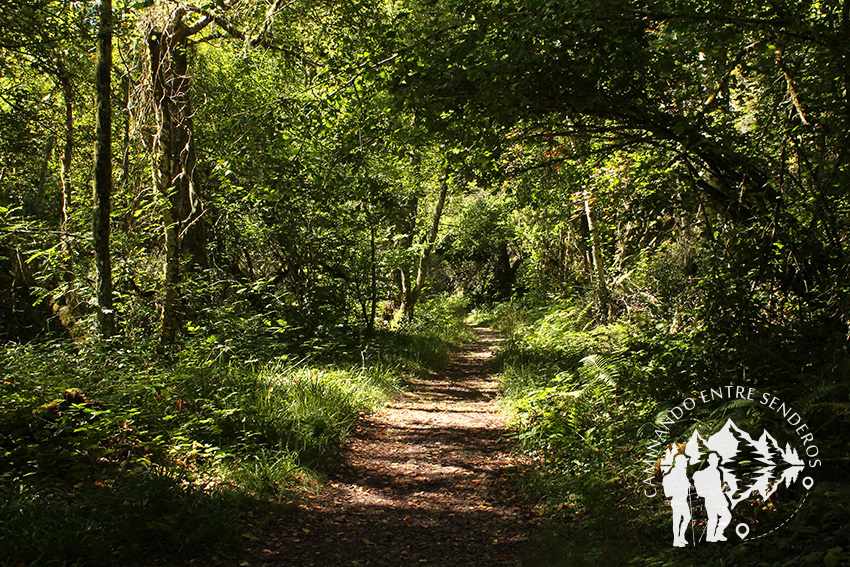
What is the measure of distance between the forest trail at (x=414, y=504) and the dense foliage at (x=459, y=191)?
39cm

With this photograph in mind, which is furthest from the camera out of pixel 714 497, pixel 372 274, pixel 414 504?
pixel 372 274

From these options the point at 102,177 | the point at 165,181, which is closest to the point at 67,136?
the point at 165,181

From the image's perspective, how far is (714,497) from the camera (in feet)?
12.0

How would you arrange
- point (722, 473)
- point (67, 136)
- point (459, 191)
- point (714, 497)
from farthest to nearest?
point (67, 136) → point (459, 191) → point (722, 473) → point (714, 497)

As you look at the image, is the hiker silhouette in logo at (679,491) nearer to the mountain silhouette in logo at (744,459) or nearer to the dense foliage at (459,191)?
the mountain silhouette in logo at (744,459)

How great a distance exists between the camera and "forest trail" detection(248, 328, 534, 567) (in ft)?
13.3

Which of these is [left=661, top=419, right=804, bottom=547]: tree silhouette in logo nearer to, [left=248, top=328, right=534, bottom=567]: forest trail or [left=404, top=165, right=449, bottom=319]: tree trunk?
[left=248, top=328, right=534, bottom=567]: forest trail

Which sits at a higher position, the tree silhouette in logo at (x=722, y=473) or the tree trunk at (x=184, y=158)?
the tree trunk at (x=184, y=158)

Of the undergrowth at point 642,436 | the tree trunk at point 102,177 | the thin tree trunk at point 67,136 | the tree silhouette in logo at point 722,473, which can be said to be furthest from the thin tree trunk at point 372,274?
the tree silhouette in logo at point 722,473

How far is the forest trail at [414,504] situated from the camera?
4.04 metres

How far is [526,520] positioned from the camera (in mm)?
4652

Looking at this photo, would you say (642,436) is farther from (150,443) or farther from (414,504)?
(150,443)

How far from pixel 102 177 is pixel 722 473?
721 centimetres

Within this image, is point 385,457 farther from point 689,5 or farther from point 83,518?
point 689,5
